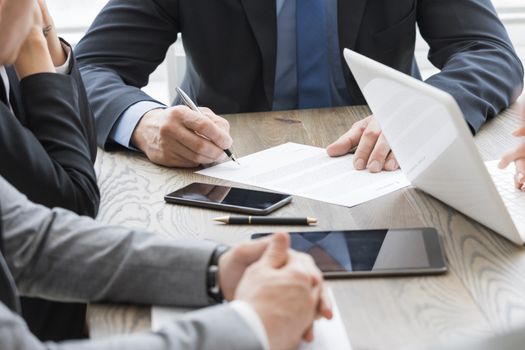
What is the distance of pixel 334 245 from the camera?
1.01 metres

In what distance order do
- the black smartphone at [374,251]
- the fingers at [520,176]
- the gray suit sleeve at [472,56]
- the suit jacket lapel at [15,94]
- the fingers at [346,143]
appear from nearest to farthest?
the black smartphone at [374,251], the fingers at [520,176], the suit jacket lapel at [15,94], the fingers at [346,143], the gray suit sleeve at [472,56]

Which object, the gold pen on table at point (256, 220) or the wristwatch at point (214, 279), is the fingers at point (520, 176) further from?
the wristwatch at point (214, 279)

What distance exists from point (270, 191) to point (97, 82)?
2.02 ft

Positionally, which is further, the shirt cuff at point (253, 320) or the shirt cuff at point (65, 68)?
the shirt cuff at point (65, 68)

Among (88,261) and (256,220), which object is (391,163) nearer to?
(256,220)

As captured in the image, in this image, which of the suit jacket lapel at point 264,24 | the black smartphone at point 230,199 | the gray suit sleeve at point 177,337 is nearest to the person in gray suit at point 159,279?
the gray suit sleeve at point 177,337

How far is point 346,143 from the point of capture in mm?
1433

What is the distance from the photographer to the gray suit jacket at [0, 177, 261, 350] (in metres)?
0.89

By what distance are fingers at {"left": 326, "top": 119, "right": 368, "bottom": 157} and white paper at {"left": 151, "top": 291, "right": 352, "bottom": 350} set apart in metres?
0.58

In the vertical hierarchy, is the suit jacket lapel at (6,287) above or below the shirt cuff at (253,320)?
below

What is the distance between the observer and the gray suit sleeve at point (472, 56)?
159cm

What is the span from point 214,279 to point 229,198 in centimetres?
33

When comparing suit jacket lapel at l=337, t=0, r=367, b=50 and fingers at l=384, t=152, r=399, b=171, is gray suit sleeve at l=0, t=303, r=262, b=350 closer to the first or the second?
fingers at l=384, t=152, r=399, b=171

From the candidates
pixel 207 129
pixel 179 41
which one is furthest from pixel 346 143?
pixel 179 41
